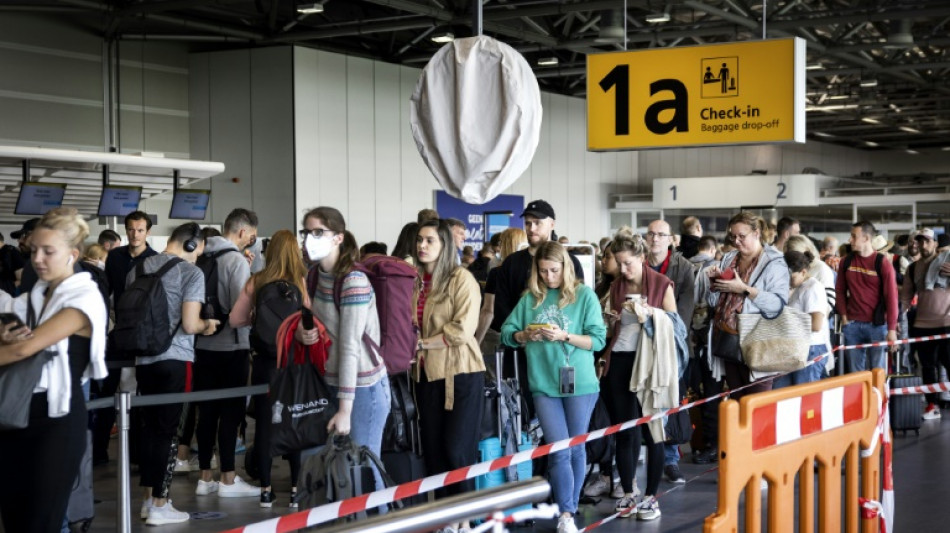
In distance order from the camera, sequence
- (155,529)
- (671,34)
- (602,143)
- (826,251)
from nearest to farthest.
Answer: (155,529) < (602,143) < (826,251) < (671,34)

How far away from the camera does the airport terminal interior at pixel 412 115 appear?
24.9ft

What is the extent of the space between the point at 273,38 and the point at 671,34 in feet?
23.2

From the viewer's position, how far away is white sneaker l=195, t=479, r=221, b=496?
701cm

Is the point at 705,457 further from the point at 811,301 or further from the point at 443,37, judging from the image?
the point at 443,37

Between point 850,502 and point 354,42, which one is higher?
point 354,42

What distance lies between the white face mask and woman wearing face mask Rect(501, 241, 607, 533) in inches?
54.5

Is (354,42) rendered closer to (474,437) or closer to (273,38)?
(273,38)

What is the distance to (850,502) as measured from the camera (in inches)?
190

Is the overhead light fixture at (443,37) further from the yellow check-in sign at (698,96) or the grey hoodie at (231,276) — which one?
the grey hoodie at (231,276)

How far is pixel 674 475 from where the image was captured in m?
7.43

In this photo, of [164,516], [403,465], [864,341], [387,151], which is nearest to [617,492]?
[403,465]

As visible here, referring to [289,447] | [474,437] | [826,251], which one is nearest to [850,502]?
[474,437]

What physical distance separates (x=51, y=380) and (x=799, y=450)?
2.74 m

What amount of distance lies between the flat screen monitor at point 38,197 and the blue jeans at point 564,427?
1023 centimetres
